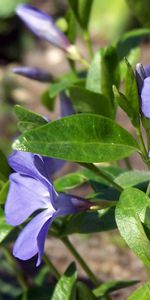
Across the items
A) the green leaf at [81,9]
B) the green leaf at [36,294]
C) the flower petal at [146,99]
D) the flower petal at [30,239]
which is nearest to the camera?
the flower petal at [146,99]

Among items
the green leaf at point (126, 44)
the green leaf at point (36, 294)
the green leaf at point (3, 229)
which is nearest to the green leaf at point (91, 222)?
the green leaf at point (3, 229)

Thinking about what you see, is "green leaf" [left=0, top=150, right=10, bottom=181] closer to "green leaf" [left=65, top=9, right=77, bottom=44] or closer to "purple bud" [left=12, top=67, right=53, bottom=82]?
"purple bud" [left=12, top=67, right=53, bottom=82]

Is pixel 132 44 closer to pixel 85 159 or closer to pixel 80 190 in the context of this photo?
pixel 85 159

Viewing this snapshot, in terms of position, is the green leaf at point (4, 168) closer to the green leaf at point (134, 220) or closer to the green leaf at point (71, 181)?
the green leaf at point (71, 181)

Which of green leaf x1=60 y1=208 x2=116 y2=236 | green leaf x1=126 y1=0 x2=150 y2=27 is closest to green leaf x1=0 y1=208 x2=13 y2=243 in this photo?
green leaf x1=60 y1=208 x2=116 y2=236

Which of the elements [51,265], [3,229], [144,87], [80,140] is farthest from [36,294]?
[144,87]

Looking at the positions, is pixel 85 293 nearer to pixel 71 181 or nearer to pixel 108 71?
pixel 71 181
